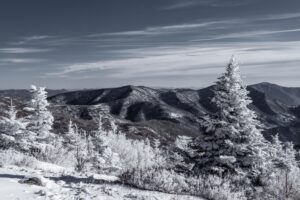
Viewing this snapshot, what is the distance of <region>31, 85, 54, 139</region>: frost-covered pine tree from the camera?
41.6m

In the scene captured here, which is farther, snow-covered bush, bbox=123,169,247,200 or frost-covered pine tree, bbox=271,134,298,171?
frost-covered pine tree, bbox=271,134,298,171

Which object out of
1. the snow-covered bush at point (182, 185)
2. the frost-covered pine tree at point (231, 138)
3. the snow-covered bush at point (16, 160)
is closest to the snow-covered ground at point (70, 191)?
the snow-covered bush at point (182, 185)

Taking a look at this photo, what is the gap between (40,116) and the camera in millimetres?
42312

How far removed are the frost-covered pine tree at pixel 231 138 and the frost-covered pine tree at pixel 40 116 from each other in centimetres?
2406

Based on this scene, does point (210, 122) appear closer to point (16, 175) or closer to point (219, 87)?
point (219, 87)

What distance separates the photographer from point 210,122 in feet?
67.2

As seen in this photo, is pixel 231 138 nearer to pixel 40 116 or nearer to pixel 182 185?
pixel 182 185

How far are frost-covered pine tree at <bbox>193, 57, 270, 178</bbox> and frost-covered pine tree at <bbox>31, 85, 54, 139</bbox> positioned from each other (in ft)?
78.9

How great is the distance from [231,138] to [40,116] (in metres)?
26.4

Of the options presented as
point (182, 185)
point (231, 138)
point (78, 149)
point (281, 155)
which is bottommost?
point (281, 155)

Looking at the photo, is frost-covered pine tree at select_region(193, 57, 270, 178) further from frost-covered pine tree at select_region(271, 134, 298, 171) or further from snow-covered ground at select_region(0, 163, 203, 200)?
frost-covered pine tree at select_region(271, 134, 298, 171)

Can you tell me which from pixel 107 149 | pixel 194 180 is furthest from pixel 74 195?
pixel 107 149

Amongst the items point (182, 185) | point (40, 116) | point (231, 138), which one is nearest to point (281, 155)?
point (40, 116)

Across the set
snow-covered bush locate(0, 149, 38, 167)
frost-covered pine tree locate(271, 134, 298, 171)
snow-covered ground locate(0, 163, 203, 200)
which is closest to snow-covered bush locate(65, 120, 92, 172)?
snow-covered bush locate(0, 149, 38, 167)
